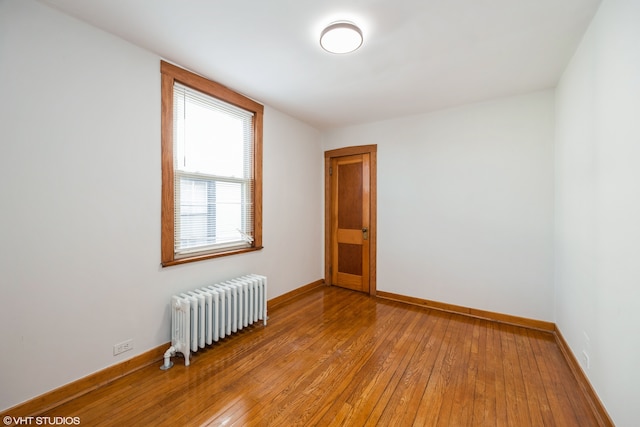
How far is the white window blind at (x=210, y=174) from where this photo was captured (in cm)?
254

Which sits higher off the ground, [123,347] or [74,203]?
[74,203]

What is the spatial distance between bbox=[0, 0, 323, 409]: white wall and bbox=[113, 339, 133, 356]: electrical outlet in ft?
0.11

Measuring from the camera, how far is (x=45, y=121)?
173 cm

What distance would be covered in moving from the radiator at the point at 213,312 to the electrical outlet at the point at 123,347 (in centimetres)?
30

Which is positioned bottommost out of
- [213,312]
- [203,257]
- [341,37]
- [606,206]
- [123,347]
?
[123,347]

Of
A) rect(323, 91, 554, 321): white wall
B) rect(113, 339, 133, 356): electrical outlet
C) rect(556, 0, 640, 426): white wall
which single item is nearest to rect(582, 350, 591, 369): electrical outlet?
rect(556, 0, 640, 426): white wall

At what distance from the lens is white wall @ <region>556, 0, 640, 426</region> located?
4.50ft

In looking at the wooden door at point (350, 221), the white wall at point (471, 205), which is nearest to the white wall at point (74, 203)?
the wooden door at point (350, 221)

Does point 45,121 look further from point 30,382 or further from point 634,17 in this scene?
point 634,17

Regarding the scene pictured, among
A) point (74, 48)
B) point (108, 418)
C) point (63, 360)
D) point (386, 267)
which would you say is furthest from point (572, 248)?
point (74, 48)

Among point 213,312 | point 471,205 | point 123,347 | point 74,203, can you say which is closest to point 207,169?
point 74,203

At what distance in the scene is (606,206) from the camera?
5.49 ft

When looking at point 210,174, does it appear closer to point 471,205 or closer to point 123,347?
point 123,347

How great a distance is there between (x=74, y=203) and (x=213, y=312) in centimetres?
143
